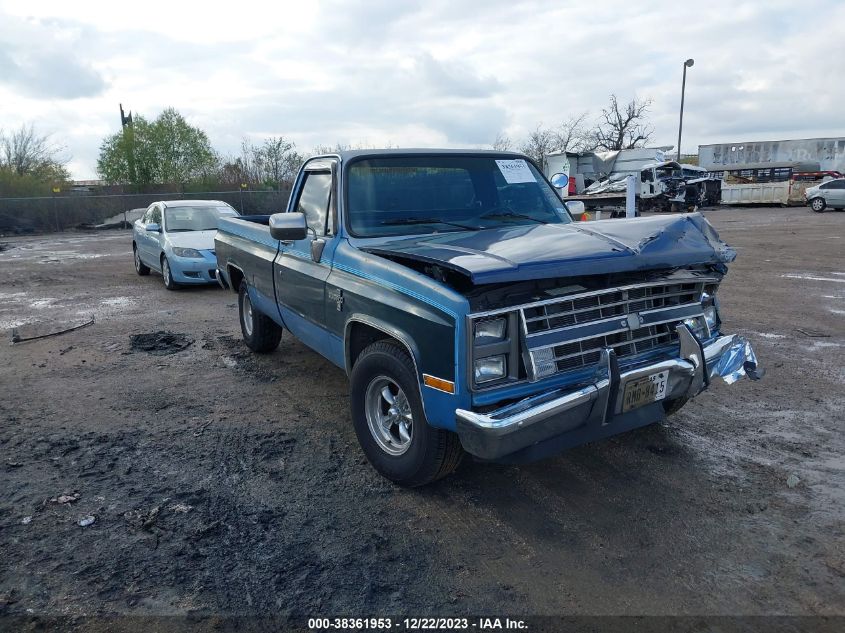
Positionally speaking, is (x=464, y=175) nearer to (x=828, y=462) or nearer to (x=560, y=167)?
(x=828, y=462)

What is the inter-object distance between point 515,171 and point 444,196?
0.75 metres

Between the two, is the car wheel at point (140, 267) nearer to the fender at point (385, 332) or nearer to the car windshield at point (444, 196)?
the car windshield at point (444, 196)

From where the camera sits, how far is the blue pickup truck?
10.6ft

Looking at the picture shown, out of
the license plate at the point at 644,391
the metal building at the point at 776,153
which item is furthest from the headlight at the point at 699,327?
the metal building at the point at 776,153

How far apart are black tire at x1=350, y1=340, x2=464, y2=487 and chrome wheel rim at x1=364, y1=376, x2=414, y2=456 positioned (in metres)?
0.01

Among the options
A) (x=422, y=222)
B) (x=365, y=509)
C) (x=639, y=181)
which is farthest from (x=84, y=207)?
(x=365, y=509)

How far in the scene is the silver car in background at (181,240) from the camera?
11.0 metres

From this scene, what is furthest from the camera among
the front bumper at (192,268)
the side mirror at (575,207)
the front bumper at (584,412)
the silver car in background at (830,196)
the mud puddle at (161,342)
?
the silver car in background at (830,196)

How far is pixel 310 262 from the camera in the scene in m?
4.86

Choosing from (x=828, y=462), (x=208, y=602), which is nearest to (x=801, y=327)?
(x=828, y=462)

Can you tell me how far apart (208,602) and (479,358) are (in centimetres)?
168

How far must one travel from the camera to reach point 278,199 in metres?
31.7

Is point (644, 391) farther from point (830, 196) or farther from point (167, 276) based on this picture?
point (830, 196)

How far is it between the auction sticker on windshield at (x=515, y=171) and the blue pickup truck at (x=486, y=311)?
0.25 feet
